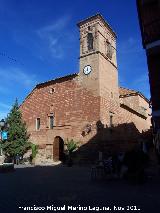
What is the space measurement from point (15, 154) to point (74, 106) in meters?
8.26

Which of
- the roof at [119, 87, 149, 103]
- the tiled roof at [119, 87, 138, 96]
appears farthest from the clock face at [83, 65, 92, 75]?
the tiled roof at [119, 87, 138, 96]

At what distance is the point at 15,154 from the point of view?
29703mm

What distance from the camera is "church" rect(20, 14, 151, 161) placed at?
1032 inches

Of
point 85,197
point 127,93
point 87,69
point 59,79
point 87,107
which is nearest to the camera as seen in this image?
point 85,197

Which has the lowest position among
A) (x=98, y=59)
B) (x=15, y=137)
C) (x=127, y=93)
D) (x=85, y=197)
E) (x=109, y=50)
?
(x=85, y=197)

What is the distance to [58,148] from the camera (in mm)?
29047

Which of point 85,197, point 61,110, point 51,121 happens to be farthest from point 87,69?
point 85,197

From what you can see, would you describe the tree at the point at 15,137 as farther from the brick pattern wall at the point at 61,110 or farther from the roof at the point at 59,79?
the roof at the point at 59,79

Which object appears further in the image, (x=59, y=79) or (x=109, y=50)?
(x=109, y=50)

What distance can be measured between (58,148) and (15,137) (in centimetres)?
491

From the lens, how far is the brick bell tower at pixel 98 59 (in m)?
27.6

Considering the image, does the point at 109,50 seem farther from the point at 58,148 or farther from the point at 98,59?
the point at 58,148

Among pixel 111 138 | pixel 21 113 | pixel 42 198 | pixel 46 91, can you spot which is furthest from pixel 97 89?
pixel 42 198

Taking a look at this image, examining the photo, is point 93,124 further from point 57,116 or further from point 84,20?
point 84,20
